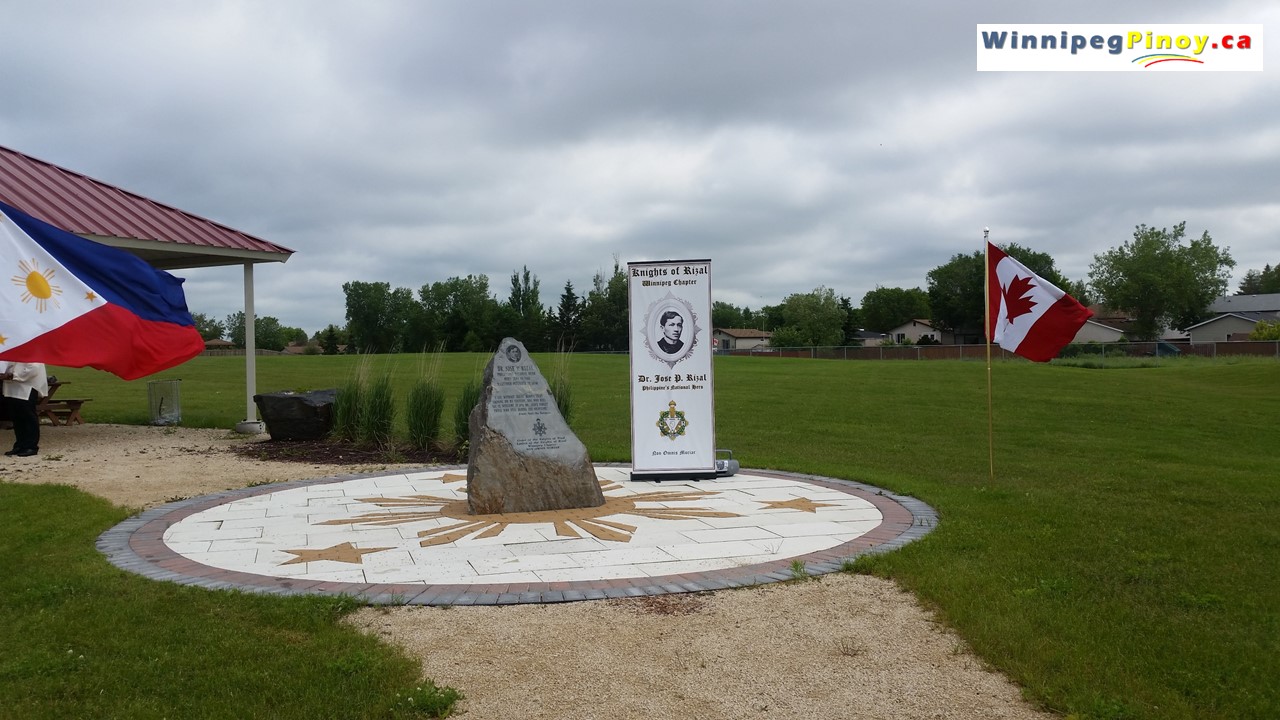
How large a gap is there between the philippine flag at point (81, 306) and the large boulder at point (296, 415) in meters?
8.70

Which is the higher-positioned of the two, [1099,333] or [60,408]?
[1099,333]

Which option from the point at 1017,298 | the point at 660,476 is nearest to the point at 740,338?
the point at 660,476

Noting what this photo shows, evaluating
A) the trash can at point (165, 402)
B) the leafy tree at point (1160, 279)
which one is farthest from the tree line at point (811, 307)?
the trash can at point (165, 402)

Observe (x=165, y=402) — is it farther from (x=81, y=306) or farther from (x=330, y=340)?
(x=330, y=340)

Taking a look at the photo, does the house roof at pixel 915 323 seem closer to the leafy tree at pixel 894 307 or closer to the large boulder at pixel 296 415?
the leafy tree at pixel 894 307

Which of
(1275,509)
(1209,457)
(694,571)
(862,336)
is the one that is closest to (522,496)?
(694,571)

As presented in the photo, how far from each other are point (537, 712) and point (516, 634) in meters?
0.87

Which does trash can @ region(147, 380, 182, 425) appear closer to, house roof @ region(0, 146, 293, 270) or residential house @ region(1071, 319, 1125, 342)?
house roof @ region(0, 146, 293, 270)

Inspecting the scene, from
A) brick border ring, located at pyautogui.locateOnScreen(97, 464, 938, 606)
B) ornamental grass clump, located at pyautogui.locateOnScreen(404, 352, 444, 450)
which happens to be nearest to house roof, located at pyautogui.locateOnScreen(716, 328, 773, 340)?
ornamental grass clump, located at pyautogui.locateOnScreen(404, 352, 444, 450)

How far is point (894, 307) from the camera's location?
10175 centimetres

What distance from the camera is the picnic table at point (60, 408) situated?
14.7 metres

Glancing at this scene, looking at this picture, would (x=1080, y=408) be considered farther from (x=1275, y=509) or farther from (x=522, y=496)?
(x=522, y=496)

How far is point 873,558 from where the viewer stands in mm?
5605

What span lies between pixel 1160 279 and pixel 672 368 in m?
67.8
